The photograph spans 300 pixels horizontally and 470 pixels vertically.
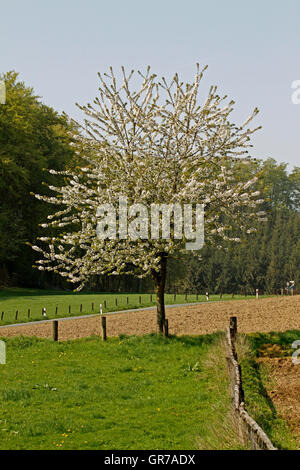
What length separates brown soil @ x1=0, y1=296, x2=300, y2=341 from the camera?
25.6 m

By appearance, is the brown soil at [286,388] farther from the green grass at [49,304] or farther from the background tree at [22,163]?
the background tree at [22,163]

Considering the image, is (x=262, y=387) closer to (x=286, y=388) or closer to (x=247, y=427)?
(x=286, y=388)

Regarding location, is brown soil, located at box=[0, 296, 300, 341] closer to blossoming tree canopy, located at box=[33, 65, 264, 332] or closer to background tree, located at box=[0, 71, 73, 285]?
blossoming tree canopy, located at box=[33, 65, 264, 332]

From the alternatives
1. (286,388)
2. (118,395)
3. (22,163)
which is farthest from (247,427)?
(22,163)

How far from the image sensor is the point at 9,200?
192ft

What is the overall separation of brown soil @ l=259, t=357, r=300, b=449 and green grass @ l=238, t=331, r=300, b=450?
14 cm

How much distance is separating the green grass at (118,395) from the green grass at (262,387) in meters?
0.60

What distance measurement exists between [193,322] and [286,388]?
47.3 feet

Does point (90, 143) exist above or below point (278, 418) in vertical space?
above

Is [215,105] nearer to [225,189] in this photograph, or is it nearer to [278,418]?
[225,189]

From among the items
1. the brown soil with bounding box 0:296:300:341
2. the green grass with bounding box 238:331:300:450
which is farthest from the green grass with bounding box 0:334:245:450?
the brown soil with bounding box 0:296:300:341

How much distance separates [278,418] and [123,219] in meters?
10.3
